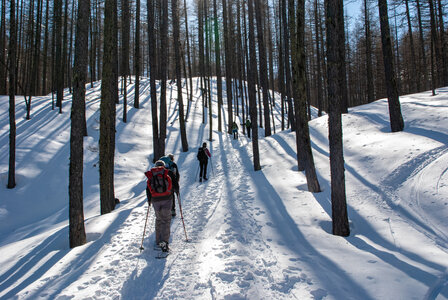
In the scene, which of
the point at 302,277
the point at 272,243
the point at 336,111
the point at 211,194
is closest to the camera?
the point at 302,277

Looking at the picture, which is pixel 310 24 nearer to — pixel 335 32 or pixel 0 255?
pixel 335 32

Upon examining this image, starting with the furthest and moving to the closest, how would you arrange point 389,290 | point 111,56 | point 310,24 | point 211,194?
point 310,24, point 211,194, point 111,56, point 389,290

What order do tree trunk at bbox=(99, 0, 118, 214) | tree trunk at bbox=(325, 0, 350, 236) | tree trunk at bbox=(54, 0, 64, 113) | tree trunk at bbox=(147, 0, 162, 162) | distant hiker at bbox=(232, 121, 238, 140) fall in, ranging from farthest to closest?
distant hiker at bbox=(232, 121, 238, 140) < tree trunk at bbox=(54, 0, 64, 113) < tree trunk at bbox=(147, 0, 162, 162) < tree trunk at bbox=(99, 0, 118, 214) < tree trunk at bbox=(325, 0, 350, 236)

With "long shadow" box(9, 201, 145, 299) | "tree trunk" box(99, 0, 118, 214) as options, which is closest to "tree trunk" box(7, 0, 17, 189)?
"tree trunk" box(99, 0, 118, 214)

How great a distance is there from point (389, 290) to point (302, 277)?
1126 millimetres

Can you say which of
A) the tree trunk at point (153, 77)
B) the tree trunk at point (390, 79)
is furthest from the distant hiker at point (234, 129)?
the tree trunk at point (390, 79)

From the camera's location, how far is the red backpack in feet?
16.9

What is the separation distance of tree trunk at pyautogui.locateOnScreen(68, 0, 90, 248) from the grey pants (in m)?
1.94

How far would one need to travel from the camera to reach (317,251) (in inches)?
176

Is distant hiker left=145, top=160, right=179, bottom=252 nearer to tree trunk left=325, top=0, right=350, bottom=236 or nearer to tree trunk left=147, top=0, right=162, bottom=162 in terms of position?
tree trunk left=325, top=0, right=350, bottom=236

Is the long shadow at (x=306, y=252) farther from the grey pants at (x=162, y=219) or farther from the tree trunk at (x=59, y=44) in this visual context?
the tree trunk at (x=59, y=44)

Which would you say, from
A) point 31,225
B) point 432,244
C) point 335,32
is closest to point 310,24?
point 335,32

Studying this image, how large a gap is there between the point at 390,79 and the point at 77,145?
1145 centimetres

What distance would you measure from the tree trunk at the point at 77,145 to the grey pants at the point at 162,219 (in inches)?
76.2
